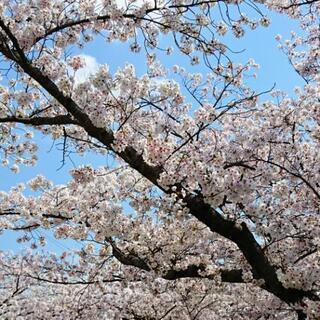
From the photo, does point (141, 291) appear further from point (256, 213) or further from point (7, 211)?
point (256, 213)

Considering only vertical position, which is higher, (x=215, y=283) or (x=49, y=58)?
(x=49, y=58)

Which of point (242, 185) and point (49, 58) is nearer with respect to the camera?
point (242, 185)

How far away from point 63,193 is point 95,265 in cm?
148

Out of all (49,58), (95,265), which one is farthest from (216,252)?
(49,58)

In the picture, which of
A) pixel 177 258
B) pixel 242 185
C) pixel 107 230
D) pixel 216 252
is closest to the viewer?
pixel 242 185

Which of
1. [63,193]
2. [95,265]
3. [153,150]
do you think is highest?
[63,193]

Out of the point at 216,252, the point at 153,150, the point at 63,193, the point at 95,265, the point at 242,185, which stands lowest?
the point at 242,185

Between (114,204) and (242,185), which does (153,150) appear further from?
(114,204)

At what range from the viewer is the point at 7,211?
9.12m

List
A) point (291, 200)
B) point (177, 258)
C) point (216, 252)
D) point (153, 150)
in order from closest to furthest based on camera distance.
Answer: point (153, 150) → point (291, 200) → point (177, 258) → point (216, 252)

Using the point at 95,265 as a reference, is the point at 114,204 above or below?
below

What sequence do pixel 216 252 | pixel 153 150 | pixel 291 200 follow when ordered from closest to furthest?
pixel 153 150
pixel 291 200
pixel 216 252

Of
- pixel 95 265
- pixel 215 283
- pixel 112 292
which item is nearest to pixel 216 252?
pixel 215 283

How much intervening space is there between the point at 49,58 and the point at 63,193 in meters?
3.83
